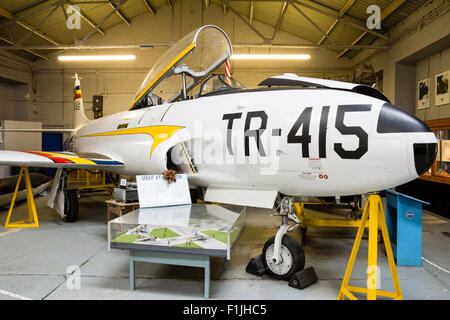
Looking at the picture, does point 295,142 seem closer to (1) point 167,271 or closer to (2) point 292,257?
(2) point 292,257

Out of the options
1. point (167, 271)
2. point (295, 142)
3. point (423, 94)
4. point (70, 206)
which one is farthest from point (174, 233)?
point (423, 94)

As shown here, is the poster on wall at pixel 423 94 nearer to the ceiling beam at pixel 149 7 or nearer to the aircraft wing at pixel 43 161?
the aircraft wing at pixel 43 161

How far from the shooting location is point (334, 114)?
9.53 feet

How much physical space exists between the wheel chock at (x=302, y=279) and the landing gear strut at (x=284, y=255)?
2.8 inches

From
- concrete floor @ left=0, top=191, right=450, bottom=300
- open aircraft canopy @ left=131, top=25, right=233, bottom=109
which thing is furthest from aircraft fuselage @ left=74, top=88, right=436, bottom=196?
concrete floor @ left=0, top=191, right=450, bottom=300

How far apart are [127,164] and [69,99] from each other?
12486 millimetres

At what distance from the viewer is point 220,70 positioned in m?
11.7

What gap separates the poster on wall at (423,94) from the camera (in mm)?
9120

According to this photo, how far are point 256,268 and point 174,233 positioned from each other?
3.67 ft

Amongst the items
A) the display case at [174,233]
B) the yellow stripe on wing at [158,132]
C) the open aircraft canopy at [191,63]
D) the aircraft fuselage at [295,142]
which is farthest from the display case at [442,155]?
the yellow stripe on wing at [158,132]

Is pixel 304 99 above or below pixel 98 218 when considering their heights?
above

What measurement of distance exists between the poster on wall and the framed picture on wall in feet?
1.41

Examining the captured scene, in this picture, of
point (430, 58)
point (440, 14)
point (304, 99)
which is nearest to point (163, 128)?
point (304, 99)
